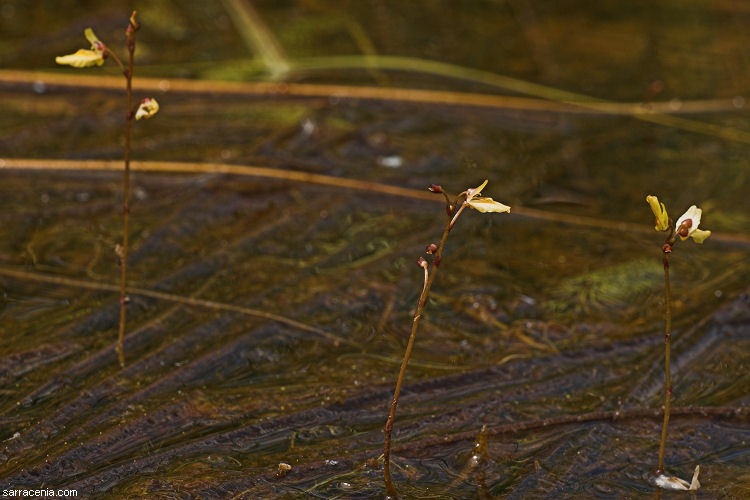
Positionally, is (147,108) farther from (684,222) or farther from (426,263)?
(684,222)

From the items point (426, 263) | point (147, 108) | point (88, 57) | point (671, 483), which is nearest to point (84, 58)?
point (88, 57)

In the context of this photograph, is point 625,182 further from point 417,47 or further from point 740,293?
point 417,47

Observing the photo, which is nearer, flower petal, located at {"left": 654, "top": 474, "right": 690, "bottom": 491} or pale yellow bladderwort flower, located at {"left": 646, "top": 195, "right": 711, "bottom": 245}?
pale yellow bladderwort flower, located at {"left": 646, "top": 195, "right": 711, "bottom": 245}

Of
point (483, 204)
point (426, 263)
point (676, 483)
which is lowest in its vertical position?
point (676, 483)

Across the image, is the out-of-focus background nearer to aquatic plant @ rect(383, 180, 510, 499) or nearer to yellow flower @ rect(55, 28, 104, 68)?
aquatic plant @ rect(383, 180, 510, 499)

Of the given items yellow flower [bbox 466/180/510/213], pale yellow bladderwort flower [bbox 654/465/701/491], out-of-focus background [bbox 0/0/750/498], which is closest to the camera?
yellow flower [bbox 466/180/510/213]

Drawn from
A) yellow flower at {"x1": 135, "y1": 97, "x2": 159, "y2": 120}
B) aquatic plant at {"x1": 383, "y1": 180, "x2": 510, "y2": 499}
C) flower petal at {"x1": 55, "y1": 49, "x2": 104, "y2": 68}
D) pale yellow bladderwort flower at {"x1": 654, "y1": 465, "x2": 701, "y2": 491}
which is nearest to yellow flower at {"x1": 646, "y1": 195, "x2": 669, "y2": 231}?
aquatic plant at {"x1": 383, "y1": 180, "x2": 510, "y2": 499}

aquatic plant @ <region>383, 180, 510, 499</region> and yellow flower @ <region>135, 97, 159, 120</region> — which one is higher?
yellow flower @ <region>135, 97, 159, 120</region>

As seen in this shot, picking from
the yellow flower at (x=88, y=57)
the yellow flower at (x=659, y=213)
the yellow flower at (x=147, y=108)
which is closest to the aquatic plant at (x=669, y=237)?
the yellow flower at (x=659, y=213)
